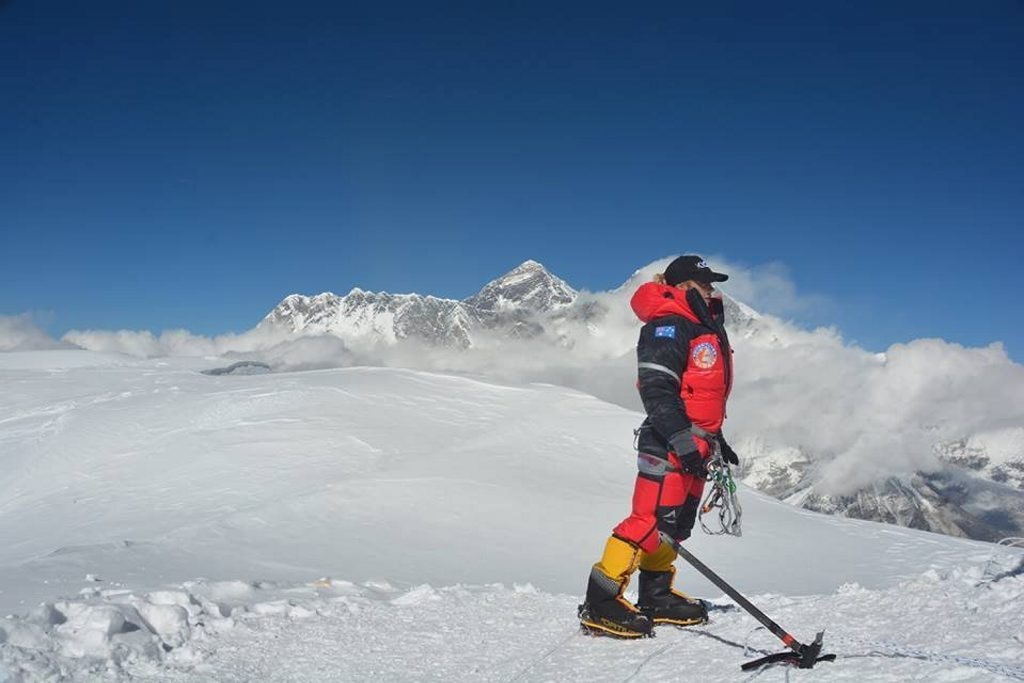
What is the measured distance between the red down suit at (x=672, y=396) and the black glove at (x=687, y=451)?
117 mm

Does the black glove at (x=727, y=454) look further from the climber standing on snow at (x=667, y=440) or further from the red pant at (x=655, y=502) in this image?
the red pant at (x=655, y=502)

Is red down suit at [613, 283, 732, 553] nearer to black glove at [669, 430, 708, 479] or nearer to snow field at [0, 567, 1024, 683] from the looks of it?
black glove at [669, 430, 708, 479]

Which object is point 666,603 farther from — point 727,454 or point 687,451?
point 687,451

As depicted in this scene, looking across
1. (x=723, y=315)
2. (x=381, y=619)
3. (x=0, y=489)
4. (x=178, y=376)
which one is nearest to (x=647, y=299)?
(x=723, y=315)

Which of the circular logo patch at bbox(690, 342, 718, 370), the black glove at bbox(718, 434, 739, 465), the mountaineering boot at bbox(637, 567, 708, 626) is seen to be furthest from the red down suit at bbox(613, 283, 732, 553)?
the mountaineering boot at bbox(637, 567, 708, 626)

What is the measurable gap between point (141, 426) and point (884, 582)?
51.8 feet

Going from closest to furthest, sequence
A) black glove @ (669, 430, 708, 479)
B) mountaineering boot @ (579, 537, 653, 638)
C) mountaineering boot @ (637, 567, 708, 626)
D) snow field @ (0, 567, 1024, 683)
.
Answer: snow field @ (0, 567, 1024, 683)
black glove @ (669, 430, 708, 479)
mountaineering boot @ (579, 537, 653, 638)
mountaineering boot @ (637, 567, 708, 626)

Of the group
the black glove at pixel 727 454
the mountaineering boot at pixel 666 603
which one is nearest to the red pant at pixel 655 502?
the black glove at pixel 727 454

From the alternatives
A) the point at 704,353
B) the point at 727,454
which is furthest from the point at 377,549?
the point at 704,353

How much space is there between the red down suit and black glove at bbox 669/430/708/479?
12 cm

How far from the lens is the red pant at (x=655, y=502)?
5.38 meters

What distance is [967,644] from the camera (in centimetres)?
411

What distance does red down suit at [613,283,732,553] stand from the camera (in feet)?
17.6

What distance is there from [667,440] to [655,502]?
565 millimetres
